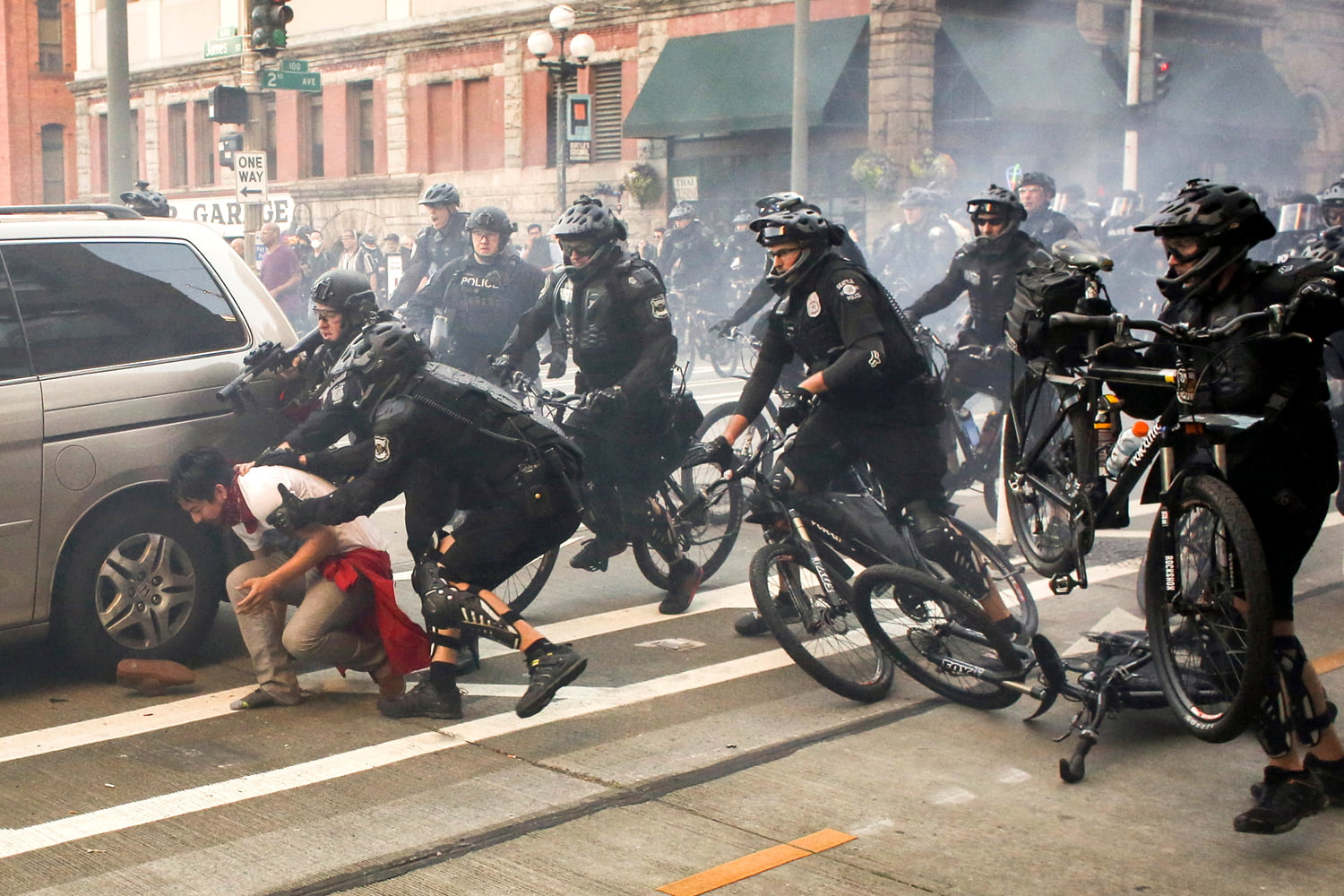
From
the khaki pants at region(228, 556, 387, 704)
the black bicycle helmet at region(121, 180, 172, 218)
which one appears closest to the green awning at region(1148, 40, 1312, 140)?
the black bicycle helmet at region(121, 180, 172, 218)

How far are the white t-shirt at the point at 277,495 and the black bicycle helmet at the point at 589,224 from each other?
1.83 meters

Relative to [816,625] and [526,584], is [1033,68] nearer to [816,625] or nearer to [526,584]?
[526,584]

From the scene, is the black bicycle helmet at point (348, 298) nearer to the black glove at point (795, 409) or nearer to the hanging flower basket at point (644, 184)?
the black glove at point (795, 409)

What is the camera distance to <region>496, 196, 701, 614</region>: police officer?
742 centimetres

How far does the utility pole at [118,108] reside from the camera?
1541 cm

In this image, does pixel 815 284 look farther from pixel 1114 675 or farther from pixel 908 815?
pixel 908 815

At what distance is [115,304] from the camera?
21.0 feet

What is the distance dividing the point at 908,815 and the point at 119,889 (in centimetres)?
217

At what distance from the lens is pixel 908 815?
4695 mm

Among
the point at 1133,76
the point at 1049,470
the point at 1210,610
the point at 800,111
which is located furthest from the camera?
the point at 1133,76

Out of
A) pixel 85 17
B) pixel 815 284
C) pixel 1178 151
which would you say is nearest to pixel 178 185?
pixel 85 17

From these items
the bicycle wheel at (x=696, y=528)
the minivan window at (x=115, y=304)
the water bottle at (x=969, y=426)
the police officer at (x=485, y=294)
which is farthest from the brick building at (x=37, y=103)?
the minivan window at (x=115, y=304)

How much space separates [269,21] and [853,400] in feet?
39.4

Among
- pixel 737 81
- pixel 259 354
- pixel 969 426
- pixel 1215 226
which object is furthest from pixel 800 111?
pixel 1215 226
